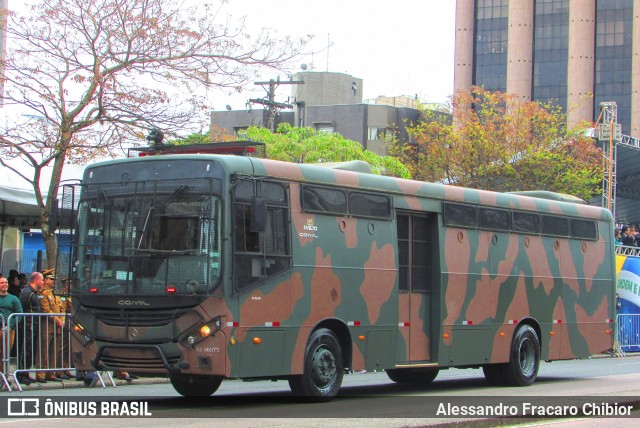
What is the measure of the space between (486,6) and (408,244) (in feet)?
273

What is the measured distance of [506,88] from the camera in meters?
93.0

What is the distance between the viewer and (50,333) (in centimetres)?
1709

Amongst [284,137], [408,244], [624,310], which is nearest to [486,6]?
[284,137]

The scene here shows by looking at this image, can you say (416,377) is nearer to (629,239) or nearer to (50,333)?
(50,333)

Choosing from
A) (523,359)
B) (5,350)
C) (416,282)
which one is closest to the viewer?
(416,282)

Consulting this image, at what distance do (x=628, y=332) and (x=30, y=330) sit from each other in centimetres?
1897

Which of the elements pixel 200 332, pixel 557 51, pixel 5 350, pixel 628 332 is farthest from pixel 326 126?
pixel 200 332

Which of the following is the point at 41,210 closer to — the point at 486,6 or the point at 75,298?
the point at 75,298

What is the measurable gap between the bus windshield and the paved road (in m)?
1.63

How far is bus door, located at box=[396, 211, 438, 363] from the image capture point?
15.6 meters

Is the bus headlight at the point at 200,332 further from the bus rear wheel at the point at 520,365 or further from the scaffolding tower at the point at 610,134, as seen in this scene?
the scaffolding tower at the point at 610,134

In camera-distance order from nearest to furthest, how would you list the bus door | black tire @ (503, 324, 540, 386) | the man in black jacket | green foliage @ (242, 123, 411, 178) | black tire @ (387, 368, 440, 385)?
the bus door, black tire @ (503, 324, 540, 386), black tire @ (387, 368, 440, 385), the man in black jacket, green foliage @ (242, 123, 411, 178)

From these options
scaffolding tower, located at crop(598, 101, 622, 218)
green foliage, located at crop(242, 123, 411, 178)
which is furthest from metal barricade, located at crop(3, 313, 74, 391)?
green foliage, located at crop(242, 123, 411, 178)

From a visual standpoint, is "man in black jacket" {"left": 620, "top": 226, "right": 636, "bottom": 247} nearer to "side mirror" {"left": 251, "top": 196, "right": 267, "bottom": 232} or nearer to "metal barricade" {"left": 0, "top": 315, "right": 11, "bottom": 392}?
"metal barricade" {"left": 0, "top": 315, "right": 11, "bottom": 392}
